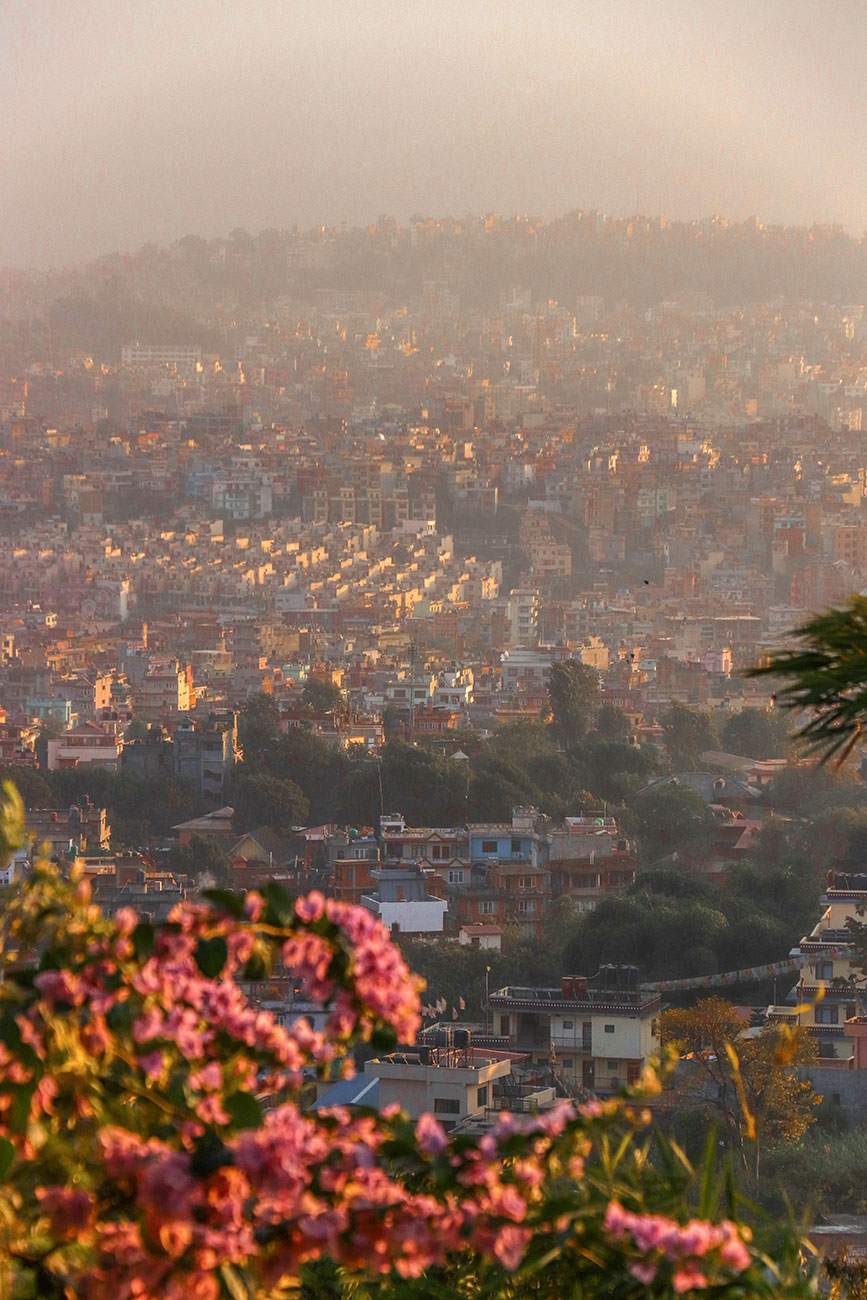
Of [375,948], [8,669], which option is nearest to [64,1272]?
[375,948]

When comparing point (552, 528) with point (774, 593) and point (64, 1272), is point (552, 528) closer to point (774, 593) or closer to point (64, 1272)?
point (774, 593)

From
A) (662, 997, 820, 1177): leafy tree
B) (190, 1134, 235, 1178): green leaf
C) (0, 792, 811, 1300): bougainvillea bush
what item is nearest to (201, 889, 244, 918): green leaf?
(0, 792, 811, 1300): bougainvillea bush

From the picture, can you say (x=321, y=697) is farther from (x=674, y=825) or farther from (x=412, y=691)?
(x=674, y=825)

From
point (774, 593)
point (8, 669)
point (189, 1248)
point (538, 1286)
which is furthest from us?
point (774, 593)

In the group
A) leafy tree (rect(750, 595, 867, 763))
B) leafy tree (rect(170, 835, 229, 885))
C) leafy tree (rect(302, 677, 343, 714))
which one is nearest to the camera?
leafy tree (rect(750, 595, 867, 763))

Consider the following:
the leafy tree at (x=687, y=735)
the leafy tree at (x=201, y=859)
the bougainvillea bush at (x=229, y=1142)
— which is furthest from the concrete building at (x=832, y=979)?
the bougainvillea bush at (x=229, y=1142)

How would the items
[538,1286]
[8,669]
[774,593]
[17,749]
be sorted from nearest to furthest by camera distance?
[538,1286] < [17,749] < [8,669] < [774,593]

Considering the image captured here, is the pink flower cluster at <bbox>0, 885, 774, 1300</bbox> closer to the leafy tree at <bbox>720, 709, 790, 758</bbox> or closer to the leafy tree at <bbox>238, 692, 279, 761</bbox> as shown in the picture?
the leafy tree at <bbox>238, 692, 279, 761</bbox>
